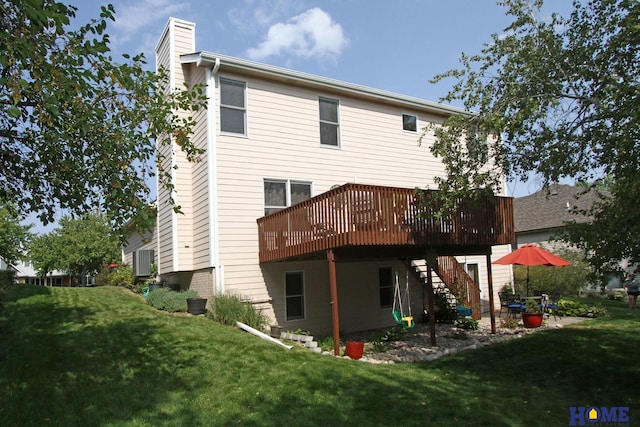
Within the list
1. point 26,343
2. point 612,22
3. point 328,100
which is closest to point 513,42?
point 612,22

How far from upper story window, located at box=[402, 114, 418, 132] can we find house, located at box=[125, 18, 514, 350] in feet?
1.48

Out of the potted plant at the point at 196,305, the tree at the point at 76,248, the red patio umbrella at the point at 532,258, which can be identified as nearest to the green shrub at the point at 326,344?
the potted plant at the point at 196,305

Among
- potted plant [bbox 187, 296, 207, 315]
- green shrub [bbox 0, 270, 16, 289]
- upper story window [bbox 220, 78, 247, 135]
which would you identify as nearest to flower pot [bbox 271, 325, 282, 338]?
potted plant [bbox 187, 296, 207, 315]

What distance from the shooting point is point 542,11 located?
28.1 ft

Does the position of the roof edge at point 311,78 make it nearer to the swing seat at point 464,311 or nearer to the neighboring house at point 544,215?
the swing seat at point 464,311

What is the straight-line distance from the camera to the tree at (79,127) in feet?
17.7

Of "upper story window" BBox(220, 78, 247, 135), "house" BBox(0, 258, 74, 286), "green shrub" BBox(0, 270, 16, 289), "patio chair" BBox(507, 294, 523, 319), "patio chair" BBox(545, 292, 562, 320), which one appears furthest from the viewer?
"house" BBox(0, 258, 74, 286)

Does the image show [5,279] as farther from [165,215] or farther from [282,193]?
[282,193]

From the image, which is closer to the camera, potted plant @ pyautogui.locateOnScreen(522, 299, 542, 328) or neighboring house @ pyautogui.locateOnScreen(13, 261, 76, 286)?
potted plant @ pyautogui.locateOnScreen(522, 299, 542, 328)

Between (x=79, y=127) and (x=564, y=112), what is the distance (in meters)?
7.73

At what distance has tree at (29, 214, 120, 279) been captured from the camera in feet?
112

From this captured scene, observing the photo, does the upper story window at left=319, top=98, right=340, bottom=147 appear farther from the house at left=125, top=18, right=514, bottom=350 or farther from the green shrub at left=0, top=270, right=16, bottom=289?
the green shrub at left=0, top=270, right=16, bottom=289

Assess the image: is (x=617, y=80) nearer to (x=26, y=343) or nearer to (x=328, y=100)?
(x=328, y=100)

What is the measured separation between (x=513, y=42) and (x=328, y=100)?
7.34 metres
